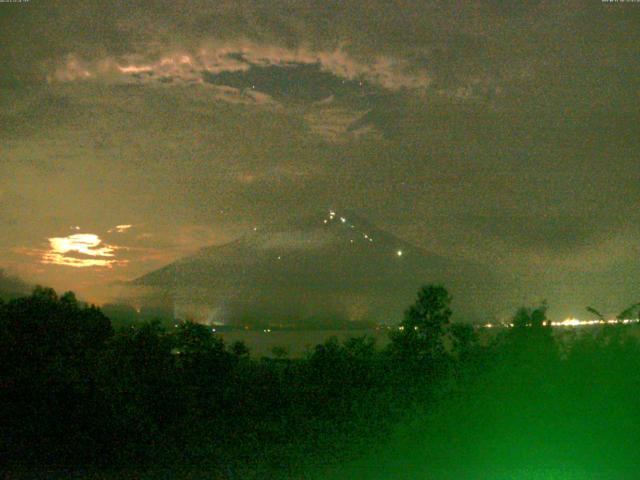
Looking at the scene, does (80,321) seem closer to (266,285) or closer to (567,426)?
(567,426)

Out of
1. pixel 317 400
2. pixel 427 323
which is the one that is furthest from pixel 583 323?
pixel 317 400

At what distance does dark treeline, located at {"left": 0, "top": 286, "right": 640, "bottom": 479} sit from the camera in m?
10.8

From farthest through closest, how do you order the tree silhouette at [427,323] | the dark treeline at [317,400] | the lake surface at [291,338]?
1. the lake surface at [291,338]
2. the tree silhouette at [427,323]
3. the dark treeline at [317,400]

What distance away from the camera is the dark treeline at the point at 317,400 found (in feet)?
35.4

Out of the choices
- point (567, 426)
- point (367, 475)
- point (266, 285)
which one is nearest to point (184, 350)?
point (367, 475)

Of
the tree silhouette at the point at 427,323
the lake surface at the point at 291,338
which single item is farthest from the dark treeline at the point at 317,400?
the lake surface at the point at 291,338

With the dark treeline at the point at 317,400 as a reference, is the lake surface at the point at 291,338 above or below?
above

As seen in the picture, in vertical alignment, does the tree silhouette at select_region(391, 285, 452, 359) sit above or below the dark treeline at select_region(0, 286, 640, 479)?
above

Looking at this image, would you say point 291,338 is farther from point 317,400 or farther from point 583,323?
point 583,323

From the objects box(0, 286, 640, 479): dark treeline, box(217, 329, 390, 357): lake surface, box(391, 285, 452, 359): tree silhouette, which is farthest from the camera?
box(217, 329, 390, 357): lake surface

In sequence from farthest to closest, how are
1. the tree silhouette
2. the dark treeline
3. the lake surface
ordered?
1. the lake surface
2. the tree silhouette
3. the dark treeline

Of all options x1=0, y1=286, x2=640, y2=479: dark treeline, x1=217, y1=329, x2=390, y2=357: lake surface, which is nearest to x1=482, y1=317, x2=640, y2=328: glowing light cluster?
x1=0, y1=286, x2=640, y2=479: dark treeline

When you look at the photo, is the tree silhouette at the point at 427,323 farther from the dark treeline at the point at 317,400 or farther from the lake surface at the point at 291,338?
the lake surface at the point at 291,338

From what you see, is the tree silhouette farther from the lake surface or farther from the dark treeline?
the lake surface
